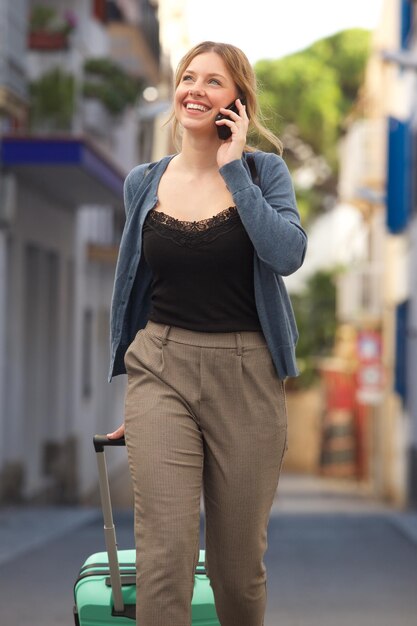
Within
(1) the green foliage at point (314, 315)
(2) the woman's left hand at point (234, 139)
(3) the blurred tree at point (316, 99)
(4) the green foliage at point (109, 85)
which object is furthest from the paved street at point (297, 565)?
(1) the green foliage at point (314, 315)

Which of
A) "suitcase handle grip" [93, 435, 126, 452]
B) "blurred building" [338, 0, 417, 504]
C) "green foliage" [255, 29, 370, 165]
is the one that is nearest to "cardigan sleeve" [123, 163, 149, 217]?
"suitcase handle grip" [93, 435, 126, 452]

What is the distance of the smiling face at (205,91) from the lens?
14.0 ft

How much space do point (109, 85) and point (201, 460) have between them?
1771 cm

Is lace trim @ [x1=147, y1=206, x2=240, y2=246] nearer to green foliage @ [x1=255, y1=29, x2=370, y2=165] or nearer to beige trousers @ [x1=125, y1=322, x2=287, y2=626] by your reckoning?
beige trousers @ [x1=125, y1=322, x2=287, y2=626]

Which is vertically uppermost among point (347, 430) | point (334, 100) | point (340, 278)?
point (334, 100)

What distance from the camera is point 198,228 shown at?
4191 mm

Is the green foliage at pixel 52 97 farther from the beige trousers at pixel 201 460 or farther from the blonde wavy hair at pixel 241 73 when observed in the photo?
the beige trousers at pixel 201 460

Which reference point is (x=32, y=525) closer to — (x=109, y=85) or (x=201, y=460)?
(x=109, y=85)

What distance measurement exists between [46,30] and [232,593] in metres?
15.2

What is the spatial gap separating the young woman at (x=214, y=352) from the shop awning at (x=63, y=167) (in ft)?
40.4

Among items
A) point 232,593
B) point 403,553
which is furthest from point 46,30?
point 232,593

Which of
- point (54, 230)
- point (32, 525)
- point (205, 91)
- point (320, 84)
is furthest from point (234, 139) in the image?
point (320, 84)

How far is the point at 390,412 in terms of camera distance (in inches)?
1184

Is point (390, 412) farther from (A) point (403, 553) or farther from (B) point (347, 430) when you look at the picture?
(A) point (403, 553)
